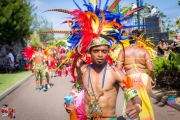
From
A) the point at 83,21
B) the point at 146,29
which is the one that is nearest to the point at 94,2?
the point at 83,21

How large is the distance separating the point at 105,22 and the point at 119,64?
1932 millimetres

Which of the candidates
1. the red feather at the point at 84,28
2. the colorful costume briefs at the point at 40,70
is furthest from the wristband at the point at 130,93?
the colorful costume briefs at the point at 40,70

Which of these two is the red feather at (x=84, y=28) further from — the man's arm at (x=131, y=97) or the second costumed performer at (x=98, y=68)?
the man's arm at (x=131, y=97)

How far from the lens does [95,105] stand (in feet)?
10.9

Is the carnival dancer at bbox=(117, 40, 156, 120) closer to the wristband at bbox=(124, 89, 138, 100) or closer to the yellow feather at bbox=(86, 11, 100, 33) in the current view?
the yellow feather at bbox=(86, 11, 100, 33)

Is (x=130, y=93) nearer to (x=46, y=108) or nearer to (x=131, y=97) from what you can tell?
(x=131, y=97)

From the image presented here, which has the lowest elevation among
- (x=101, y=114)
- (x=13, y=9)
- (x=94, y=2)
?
(x=101, y=114)

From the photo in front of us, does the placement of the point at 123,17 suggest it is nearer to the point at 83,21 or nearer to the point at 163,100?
the point at 83,21

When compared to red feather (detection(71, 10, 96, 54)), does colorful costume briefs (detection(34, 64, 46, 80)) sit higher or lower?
lower

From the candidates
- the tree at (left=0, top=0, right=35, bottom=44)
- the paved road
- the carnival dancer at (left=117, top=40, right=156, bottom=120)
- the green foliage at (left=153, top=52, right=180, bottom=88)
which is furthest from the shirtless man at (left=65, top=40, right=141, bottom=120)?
the tree at (left=0, top=0, right=35, bottom=44)

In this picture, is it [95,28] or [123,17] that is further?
[123,17]

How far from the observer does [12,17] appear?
69.7ft

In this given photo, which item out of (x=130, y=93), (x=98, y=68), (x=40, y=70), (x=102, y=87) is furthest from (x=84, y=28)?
(x=40, y=70)

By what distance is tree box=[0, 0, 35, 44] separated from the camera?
19.9 meters
